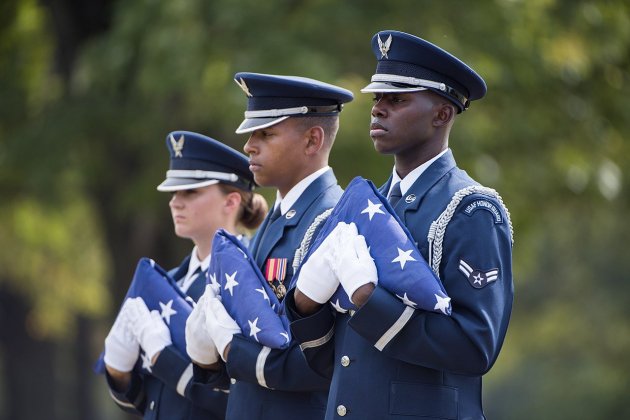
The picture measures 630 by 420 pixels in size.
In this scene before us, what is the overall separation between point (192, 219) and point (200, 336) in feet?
3.58

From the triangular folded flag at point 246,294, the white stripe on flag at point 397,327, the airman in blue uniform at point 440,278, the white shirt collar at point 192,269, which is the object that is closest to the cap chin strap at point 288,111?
the triangular folded flag at point 246,294

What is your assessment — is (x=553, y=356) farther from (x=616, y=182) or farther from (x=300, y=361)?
(x=300, y=361)

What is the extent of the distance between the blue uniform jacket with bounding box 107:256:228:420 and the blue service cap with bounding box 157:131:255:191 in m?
0.47

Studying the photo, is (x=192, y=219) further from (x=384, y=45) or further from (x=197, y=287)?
(x=384, y=45)

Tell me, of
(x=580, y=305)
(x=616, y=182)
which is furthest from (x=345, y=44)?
(x=580, y=305)

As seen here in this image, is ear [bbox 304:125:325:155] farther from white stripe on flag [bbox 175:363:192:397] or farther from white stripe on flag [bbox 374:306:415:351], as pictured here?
white stripe on flag [bbox 374:306:415:351]

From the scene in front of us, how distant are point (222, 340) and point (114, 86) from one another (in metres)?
7.10

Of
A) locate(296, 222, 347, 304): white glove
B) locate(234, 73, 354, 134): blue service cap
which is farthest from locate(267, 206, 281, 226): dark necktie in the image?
locate(296, 222, 347, 304): white glove

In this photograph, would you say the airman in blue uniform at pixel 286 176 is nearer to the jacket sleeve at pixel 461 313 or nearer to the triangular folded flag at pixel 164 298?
the triangular folded flag at pixel 164 298

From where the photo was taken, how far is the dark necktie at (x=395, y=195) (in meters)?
4.32

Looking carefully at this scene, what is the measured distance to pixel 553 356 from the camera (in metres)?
29.2

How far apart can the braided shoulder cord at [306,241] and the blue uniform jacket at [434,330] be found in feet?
2.02

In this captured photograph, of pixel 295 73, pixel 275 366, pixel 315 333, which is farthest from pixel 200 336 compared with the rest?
pixel 295 73

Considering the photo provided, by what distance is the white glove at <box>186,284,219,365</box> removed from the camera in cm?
486
